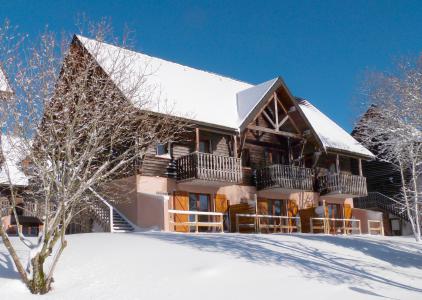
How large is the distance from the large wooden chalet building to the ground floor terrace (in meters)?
0.05

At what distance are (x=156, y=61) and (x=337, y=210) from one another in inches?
566

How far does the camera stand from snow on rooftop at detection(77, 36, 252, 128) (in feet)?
82.9

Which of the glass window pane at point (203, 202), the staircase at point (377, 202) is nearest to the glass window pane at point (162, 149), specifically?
the glass window pane at point (203, 202)

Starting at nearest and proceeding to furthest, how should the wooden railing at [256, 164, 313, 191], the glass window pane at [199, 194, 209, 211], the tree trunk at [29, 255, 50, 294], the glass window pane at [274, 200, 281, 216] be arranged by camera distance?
1. the tree trunk at [29, 255, 50, 294]
2. the glass window pane at [199, 194, 209, 211]
3. the wooden railing at [256, 164, 313, 191]
4. the glass window pane at [274, 200, 281, 216]

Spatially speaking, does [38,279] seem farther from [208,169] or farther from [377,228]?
[377,228]

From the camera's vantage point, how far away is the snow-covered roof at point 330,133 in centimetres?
3244

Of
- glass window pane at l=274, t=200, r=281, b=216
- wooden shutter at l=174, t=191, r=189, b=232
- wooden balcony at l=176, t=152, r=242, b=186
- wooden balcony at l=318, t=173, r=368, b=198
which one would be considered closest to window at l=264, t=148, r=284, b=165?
glass window pane at l=274, t=200, r=281, b=216

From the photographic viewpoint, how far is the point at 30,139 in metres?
13.2

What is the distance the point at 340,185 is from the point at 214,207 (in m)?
8.55

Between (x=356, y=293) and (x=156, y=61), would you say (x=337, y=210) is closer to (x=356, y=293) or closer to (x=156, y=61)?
(x=156, y=61)

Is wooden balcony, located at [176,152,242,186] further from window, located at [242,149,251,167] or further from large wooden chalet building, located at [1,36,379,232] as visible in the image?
window, located at [242,149,251,167]

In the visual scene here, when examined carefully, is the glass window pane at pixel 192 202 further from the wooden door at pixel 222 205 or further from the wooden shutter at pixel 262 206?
the wooden shutter at pixel 262 206

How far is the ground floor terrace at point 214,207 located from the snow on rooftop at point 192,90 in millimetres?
3313

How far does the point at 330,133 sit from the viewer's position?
3466 cm
